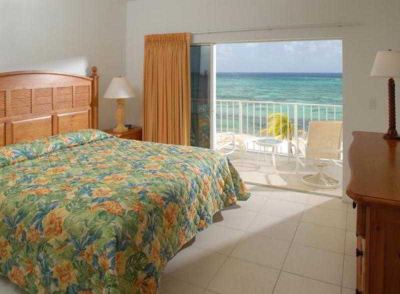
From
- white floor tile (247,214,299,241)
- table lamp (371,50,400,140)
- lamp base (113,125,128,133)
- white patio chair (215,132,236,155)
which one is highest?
table lamp (371,50,400,140)

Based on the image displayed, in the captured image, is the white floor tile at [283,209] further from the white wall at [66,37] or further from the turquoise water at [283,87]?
the turquoise water at [283,87]

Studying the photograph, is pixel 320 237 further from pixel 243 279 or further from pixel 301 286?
pixel 243 279

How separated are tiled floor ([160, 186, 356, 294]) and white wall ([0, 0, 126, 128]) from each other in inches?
94.8

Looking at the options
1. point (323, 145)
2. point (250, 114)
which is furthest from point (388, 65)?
point (250, 114)

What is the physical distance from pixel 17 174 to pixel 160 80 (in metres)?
2.38

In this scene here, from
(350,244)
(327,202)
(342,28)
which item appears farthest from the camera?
(327,202)

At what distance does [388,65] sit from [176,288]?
204cm

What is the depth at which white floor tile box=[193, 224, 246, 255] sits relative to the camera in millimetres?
2521

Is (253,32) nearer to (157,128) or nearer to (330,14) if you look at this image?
(330,14)

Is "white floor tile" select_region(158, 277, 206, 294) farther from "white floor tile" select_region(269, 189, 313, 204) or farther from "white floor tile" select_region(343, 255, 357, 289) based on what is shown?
"white floor tile" select_region(269, 189, 313, 204)

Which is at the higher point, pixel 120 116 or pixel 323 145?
pixel 120 116

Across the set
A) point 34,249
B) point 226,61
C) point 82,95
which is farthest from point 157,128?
point 226,61

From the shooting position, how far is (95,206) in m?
1.70

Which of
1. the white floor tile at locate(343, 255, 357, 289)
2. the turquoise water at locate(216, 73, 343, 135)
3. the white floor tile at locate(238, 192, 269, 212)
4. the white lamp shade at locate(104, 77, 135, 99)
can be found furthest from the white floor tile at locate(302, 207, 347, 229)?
the turquoise water at locate(216, 73, 343, 135)
